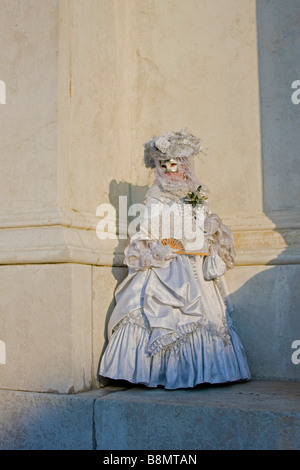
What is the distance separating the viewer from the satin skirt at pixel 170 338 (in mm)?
4070

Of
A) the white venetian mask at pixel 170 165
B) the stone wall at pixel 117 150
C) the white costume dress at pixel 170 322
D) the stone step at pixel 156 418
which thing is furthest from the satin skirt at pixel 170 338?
the white venetian mask at pixel 170 165

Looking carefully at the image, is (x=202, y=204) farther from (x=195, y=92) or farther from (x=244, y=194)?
(x=195, y=92)

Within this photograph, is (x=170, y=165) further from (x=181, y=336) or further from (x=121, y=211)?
(x=181, y=336)

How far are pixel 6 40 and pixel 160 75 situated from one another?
1358 mm

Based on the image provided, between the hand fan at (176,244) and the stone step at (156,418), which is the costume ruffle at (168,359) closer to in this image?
the stone step at (156,418)

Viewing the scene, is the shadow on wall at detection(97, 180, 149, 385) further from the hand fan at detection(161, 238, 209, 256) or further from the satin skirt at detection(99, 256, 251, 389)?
the hand fan at detection(161, 238, 209, 256)

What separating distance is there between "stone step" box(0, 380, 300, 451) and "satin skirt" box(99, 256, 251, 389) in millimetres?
106

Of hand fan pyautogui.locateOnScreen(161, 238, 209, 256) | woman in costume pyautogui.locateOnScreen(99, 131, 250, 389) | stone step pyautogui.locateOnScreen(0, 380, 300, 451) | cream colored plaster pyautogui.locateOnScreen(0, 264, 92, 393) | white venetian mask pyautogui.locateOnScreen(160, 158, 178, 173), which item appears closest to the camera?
stone step pyautogui.locateOnScreen(0, 380, 300, 451)

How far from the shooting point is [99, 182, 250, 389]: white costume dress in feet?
13.4

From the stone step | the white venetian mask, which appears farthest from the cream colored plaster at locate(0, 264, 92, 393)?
the white venetian mask

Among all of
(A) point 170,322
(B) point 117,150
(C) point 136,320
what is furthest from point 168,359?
(B) point 117,150

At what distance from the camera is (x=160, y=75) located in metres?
5.23

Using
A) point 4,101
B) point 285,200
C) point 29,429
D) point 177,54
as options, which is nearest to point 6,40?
point 4,101

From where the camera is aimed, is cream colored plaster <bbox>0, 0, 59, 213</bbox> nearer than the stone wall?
No
